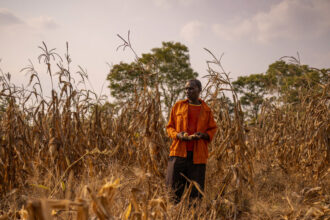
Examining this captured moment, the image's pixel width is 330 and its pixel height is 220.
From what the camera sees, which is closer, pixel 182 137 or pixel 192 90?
pixel 182 137

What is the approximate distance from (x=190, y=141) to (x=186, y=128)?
0.15m

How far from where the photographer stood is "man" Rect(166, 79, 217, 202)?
2744 mm

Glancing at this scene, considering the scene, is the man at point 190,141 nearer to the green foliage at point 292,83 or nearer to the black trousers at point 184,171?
the black trousers at point 184,171

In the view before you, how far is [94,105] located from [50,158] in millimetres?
931

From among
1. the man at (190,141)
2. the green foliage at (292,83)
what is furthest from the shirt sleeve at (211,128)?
the green foliage at (292,83)

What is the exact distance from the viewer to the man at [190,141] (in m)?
2.74

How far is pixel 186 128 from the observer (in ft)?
9.27

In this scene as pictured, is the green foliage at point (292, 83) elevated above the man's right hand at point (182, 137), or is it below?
above

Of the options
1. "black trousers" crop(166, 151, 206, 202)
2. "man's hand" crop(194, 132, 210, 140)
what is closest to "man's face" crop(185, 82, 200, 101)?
"man's hand" crop(194, 132, 210, 140)

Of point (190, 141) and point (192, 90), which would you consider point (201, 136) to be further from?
point (192, 90)

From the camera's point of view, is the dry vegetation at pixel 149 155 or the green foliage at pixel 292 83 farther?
the green foliage at pixel 292 83

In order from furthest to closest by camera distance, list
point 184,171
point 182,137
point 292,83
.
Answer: point 292,83 → point 184,171 → point 182,137

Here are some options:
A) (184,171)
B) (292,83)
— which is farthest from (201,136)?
(292,83)

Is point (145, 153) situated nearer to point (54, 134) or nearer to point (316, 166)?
point (54, 134)
